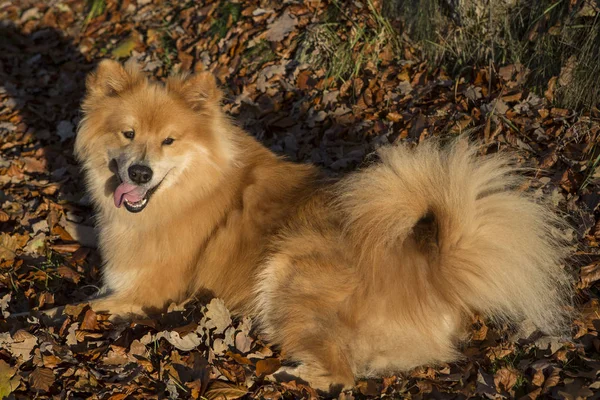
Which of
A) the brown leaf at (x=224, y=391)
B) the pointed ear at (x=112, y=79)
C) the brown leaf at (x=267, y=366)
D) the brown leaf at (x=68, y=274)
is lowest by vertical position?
the brown leaf at (x=68, y=274)

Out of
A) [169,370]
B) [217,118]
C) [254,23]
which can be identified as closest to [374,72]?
[254,23]

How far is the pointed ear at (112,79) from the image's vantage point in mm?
3836

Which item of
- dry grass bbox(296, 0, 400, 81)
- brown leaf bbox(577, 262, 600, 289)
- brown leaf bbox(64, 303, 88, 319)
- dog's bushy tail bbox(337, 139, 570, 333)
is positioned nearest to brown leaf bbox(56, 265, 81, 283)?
brown leaf bbox(64, 303, 88, 319)

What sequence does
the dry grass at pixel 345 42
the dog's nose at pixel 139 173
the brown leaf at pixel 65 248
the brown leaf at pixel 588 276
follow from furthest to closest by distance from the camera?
the dry grass at pixel 345 42 < the brown leaf at pixel 65 248 < the dog's nose at pixel 139 173 < the brown leaf at pixel 588 276

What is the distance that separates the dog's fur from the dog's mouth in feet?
0.21

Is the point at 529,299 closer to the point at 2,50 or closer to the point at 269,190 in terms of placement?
the point at 269,190

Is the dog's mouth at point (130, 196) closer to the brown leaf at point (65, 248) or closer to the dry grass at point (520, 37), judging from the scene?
the brown leaf at point (65, 248)

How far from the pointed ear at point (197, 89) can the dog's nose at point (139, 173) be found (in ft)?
1.73

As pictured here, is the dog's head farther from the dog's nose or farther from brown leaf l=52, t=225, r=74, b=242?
brown leaf l=52, t=225, r=74, b=242

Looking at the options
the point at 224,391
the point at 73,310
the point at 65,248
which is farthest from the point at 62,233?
the point at 224,391

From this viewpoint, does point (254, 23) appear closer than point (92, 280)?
No

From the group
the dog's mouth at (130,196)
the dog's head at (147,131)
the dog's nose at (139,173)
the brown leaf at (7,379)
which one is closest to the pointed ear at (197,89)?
the dog's head at (147,131)

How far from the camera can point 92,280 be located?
4.43m

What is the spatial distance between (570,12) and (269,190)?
2.66 metres
